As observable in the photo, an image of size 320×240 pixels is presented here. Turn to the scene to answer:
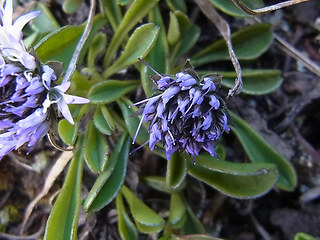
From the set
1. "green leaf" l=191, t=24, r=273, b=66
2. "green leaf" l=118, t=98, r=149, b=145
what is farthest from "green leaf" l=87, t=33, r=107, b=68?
"green leaf" l=191, t=24, r=273, b=66

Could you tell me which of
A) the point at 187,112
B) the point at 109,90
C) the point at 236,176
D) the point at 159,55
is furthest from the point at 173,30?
the point at 236,176

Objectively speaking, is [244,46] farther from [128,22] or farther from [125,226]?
[125,226]

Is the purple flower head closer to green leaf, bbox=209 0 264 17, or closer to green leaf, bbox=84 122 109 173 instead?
green leaf, bbox=84 122 109 173

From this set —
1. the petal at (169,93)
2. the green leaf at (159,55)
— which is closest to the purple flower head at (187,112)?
the petal at (169,93)

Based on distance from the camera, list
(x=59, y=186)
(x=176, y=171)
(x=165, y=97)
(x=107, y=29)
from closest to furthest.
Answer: (x=165, y=97), (x=176, y=171), (x=59, y=186), (x=107, y=29)

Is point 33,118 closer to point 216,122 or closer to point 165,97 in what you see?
point 165,97

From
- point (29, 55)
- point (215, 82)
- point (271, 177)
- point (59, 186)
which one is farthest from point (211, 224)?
point (29, 55)

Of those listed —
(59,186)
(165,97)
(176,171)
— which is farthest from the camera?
(59,186)
